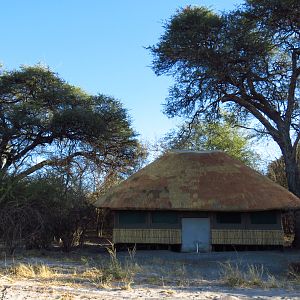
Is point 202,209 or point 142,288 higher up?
point 202,209

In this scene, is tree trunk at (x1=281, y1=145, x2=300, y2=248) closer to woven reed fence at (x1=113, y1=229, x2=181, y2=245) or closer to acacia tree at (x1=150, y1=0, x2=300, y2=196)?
acacia tree at (x1=150, y1=0, x2=300, y2=196)

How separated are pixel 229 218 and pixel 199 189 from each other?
1841 mm

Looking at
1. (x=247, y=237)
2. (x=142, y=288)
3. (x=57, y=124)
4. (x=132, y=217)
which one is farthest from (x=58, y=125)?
(x=142, y=288)

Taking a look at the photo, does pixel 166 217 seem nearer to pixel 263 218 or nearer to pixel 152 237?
pixel 152 237

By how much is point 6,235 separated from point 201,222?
8375 mm

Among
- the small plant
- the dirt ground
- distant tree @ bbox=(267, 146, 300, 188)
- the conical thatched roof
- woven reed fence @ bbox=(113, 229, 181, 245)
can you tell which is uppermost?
distant tree @ bbox=(267, 146, 300, 188)

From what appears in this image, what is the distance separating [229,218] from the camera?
2216 cm

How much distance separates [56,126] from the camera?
1109 inches

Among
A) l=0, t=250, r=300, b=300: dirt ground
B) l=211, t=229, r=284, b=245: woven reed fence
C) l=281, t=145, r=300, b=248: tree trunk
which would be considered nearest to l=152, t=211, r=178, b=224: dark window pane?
l=211, t=229, r=284, b=245: woven reed fence

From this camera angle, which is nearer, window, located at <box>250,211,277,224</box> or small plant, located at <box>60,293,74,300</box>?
small plant, located at <box>60,293,74,300</box>

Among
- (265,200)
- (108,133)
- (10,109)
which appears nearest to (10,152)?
(10,109)

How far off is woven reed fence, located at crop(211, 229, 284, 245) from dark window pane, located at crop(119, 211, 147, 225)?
319 cm

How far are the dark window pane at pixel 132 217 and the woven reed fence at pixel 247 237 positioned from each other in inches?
126

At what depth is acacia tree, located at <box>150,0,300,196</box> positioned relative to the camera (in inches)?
905
